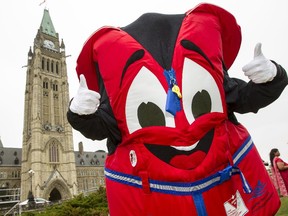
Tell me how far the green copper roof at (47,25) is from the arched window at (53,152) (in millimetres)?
22453

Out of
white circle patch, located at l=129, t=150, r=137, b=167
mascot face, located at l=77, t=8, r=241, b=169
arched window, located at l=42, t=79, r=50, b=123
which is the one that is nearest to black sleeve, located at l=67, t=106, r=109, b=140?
mascot face, located at l=77, t=8, r=241, b=169

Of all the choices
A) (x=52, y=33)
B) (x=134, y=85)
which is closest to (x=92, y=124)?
(x=134, y=85)

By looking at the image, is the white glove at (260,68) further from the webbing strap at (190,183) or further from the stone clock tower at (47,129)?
the stone clock tower at (47,129)

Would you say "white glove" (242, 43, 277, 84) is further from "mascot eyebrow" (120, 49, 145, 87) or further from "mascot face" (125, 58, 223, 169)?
"mascot eyebrow" (120, 49, 145, 87)

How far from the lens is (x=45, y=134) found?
40.7 meters

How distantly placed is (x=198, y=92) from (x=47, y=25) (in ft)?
185

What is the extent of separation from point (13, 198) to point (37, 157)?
9.66 meters

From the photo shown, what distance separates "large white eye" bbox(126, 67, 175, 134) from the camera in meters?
1.66

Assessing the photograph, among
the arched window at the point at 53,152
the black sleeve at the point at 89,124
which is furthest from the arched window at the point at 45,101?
the black sleeve at the point at 89,124

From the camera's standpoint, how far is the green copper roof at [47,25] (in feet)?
167

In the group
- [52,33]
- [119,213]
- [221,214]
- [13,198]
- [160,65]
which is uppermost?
[52,33]

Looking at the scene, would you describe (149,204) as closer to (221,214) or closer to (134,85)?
(221,214)

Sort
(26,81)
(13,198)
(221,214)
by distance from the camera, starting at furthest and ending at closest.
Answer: (26,81) < (13,198) < (221,214)

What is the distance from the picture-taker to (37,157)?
3838cm
